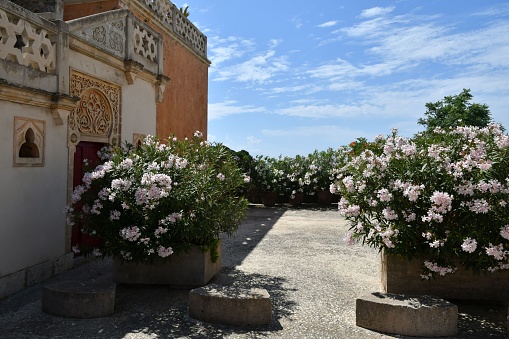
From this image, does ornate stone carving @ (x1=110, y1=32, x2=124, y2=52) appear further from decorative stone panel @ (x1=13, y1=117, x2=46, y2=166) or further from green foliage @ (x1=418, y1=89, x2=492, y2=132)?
green foliage @ (x1=418, y1=89, x2=492, y2=132)

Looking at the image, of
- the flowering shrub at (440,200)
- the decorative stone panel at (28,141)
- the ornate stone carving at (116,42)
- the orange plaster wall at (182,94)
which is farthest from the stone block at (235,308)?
the orange plaster wall at (182,94)

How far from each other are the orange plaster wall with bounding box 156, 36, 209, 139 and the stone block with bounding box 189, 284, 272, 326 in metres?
7.33

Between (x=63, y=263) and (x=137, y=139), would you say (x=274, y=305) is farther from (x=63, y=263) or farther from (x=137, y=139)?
(x=137, y=139)

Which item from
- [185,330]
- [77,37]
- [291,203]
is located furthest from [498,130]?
[291,203]

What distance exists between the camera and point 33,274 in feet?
20.5

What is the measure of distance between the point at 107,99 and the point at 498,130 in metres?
6.45

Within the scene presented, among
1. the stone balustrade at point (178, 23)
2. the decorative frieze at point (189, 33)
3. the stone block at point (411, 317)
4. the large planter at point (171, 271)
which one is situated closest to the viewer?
the stone block at point (411, 317)

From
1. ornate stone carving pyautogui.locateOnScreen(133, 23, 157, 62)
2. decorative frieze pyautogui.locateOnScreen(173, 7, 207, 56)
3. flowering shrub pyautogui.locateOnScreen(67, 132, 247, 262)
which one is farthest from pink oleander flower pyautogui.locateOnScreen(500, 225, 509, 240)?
decorative frieze pyautogui.locateOnScreen(173, 7, 207, 56)

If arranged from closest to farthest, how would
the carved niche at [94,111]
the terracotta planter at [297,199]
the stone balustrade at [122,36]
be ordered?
the carved niche at [94,111] → the stone balustrade at [122,36] → the terracotta planter at [297,199]

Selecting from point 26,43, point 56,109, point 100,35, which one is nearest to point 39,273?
point 56,109

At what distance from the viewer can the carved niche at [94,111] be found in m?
7.28

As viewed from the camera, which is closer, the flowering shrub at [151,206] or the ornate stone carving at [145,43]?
the flowering shrub at [151,206]

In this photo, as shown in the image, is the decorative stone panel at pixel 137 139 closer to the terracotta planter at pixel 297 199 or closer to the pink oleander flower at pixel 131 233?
the pink oleander flower at pixel 131 233

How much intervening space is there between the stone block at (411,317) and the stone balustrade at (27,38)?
546cm
